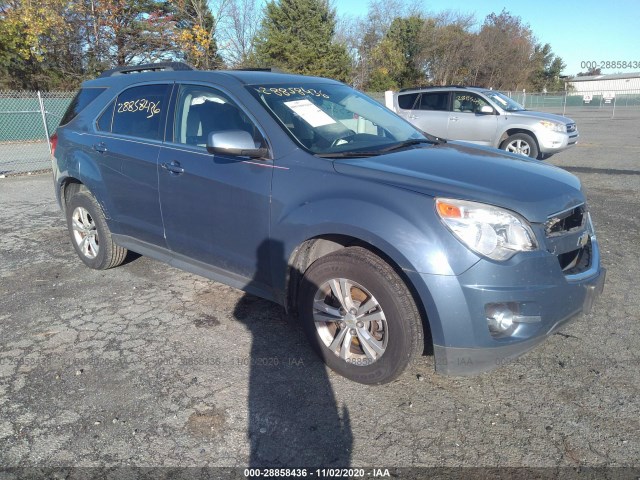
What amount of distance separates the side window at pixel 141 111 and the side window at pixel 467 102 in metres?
9.08

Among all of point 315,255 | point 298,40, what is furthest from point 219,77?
point 298,40

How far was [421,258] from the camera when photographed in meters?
2.56

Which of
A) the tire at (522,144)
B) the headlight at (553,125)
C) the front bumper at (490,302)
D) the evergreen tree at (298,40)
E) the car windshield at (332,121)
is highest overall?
the evergreen tree at (298,40)

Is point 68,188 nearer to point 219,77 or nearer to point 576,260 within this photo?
point 219,77

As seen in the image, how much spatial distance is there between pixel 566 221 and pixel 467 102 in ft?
31.6

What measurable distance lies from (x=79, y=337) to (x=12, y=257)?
2.50 m

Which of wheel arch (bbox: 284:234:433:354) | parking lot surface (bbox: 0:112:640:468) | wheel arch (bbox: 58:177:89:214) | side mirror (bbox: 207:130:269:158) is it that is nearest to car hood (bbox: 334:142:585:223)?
wheel arch (bbox: 284:234:433:354)

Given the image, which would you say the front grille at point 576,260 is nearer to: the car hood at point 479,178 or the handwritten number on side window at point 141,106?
the car hood at point 479,178

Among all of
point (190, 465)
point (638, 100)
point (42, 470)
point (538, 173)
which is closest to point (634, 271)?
point (538, 173)

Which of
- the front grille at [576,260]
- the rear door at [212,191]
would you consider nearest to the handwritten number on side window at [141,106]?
the rear door at [212,191]

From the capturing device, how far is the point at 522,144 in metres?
11.2

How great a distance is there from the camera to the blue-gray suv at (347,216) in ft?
8.46

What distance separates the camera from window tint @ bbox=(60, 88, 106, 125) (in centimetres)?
475

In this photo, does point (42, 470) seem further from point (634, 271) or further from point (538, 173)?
point (634, 271)
